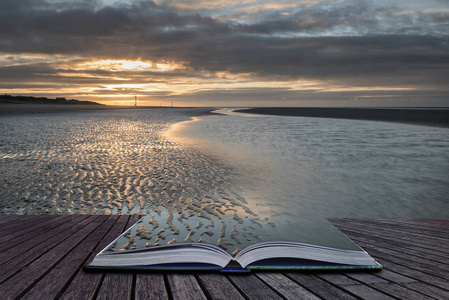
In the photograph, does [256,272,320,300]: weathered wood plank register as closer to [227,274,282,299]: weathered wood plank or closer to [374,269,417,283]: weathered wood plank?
[227,274,282,299]: weathered wood plank

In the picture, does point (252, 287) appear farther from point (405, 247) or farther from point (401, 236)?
point (401, 236)

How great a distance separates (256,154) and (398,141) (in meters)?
13.0

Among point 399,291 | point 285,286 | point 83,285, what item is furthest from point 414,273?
point 83,285

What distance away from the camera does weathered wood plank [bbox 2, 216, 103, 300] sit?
3039 millimetres

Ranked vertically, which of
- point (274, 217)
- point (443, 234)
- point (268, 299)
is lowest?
point (274, 217)

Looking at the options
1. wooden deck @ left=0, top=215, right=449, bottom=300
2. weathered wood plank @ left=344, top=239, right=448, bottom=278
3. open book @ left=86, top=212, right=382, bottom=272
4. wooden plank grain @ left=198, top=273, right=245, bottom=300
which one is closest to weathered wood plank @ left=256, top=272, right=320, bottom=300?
wooden deck @ left=0, top=215, right=449, bottom=300

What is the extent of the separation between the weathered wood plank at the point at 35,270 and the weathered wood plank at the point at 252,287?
6.88 feet

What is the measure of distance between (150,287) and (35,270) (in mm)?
1472

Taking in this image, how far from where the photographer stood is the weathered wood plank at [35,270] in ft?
9.97

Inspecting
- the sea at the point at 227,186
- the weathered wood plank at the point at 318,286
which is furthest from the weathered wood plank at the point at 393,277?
the sea at the point at 227,186

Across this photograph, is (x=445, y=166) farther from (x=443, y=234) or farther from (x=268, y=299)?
(x=268, y=299)

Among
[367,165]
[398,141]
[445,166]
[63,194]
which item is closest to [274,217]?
[63,194]

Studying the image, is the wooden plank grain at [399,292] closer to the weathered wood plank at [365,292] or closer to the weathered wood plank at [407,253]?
the weathered wood plank at [365,292]

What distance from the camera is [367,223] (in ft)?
19.9
